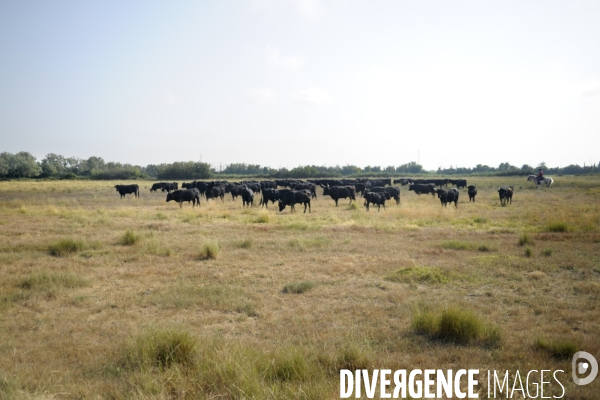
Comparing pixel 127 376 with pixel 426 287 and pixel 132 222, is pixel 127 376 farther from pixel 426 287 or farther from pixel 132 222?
pixel 132 222

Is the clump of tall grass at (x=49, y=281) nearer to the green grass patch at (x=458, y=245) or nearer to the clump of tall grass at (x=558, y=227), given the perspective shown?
the green grass patch at (x=458, y=245)

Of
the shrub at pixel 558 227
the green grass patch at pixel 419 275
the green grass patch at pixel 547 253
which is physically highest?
the shrub at pixel 558 227

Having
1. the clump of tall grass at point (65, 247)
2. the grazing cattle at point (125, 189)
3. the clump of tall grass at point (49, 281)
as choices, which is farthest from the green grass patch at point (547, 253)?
the grazing cattle at point (125, 189)

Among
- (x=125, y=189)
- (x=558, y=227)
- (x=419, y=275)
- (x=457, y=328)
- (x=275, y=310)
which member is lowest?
(x=275, y=310)

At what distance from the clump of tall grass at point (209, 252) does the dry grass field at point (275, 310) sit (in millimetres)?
44

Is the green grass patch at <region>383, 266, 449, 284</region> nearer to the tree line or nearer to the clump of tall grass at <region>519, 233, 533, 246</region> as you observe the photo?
the clump of tall grass at <region>519, 233, 533, 246</region>

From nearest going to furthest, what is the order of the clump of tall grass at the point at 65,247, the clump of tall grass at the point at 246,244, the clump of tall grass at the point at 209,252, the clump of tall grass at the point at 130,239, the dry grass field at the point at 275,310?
1. the dry grass field at the point at 275,310
2. the clump of tall grass at the point at 209,252
3. the clump of tall grass at the point at 65,247
4. the clump of tall grass at the point at 246,244
5. the clump of tall grass at the point at 130,239

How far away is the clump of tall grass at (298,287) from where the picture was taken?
9578 mm

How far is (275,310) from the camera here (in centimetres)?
831

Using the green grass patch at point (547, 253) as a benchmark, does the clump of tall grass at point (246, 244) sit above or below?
below

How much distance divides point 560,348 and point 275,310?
482 cm

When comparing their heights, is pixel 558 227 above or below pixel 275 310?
above

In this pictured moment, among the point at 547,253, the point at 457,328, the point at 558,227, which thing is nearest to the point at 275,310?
the point at 457,328

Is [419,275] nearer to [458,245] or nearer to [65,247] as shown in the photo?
[458,245]
